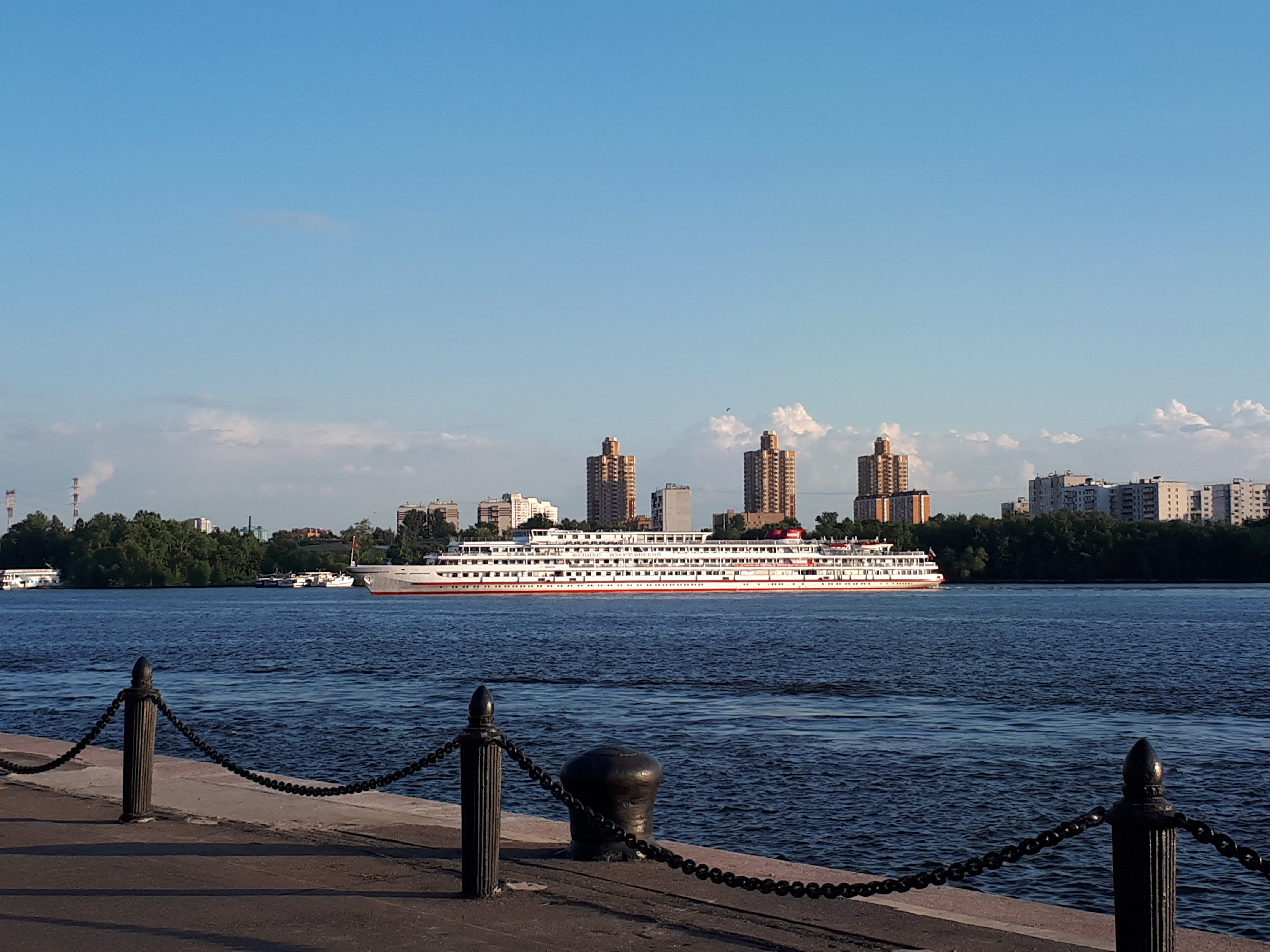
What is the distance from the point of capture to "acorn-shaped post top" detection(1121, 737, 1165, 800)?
4.56 metres

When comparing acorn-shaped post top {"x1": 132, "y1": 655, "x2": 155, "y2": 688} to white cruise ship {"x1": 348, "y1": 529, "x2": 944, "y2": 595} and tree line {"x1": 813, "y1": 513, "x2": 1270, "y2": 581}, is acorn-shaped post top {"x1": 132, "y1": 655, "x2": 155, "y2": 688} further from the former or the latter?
tree line {"x1": 813, "y1": 513, "x2": 1270, "y2": 581}

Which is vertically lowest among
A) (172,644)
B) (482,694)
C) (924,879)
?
(172,644)

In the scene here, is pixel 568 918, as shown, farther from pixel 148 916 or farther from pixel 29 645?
pixel 29 645

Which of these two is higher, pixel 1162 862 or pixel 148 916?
pixel 1162 862

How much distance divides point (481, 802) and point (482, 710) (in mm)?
461

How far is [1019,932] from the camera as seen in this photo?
19.2 ft

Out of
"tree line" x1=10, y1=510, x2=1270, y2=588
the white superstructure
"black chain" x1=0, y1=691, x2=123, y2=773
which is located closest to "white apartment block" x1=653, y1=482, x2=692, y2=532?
"tree line" x1=10, y1=510, x2=1270, y2=588

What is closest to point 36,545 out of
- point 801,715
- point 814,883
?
point 801,715

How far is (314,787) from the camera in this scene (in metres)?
8.05

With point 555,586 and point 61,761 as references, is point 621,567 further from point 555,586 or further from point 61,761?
point 61,761

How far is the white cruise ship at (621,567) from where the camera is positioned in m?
106

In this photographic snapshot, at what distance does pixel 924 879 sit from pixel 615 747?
7.90ft

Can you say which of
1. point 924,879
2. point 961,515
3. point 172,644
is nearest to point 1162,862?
point 924,879

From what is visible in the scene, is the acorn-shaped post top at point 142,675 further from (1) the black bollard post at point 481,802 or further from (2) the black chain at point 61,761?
(1) the black bollard post at point 481,802
